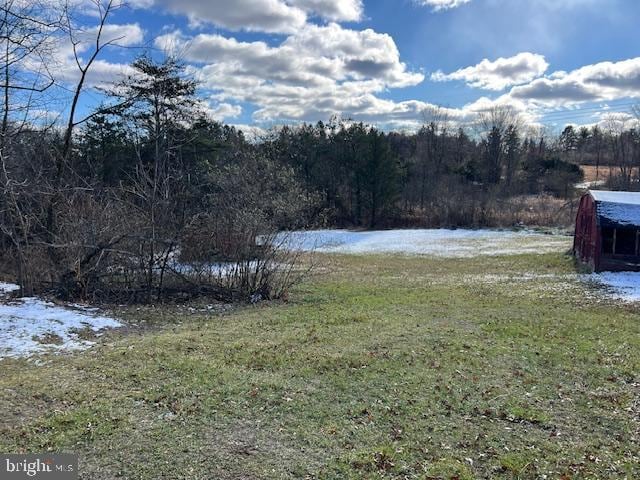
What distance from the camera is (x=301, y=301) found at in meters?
14.1

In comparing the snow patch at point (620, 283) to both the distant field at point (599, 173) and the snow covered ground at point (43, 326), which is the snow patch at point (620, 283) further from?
the distant field at point (599, 173)

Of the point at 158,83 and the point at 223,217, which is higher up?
the point at 158,83

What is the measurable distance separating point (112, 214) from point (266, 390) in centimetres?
820

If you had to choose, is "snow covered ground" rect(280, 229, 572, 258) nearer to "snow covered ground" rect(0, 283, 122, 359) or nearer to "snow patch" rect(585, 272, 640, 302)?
"snow patch" rect(585, 272, 640, 302)

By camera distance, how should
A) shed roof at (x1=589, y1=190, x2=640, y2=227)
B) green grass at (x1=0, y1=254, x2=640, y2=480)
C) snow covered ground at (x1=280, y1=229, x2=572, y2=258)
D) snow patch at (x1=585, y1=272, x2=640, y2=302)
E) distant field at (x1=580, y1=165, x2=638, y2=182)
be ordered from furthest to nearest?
distant field at (x1=580, y1=165, x2=638, y2=182), snow covered ground at (x1=280, y1=229, x2=572, y2=258), shed roof at (x1=589, y1=190, x2=640, y2=227), snow patch at (x1=585, y1=272, x2=640, y2=302), green grass at (x1=0, y1=254, x2=640, y2=480)

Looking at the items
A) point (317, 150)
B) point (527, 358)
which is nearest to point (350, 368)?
point (527, 358)

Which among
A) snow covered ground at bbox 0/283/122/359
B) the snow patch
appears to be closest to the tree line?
snow covered ground at bbox 0/283/122/359

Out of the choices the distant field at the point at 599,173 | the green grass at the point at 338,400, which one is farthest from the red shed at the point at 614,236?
Answer: the distant field at the point at 599,173

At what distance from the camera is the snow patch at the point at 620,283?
15.7 m

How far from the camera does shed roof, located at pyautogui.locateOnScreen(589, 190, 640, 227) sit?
20.9 m

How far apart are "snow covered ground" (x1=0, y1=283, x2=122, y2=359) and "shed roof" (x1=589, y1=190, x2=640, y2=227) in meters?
20.3

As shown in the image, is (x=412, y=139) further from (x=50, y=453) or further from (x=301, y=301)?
(x=50, y=453)

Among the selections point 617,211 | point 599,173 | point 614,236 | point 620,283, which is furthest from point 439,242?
point 599,173

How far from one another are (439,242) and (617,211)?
1457cm
